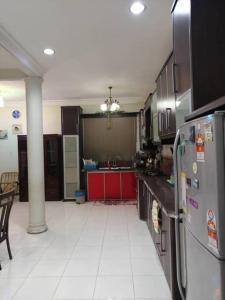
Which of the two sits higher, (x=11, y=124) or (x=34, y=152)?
(x=11, y=124)

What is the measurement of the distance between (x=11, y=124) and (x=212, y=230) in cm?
659

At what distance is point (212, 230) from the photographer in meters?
1.04

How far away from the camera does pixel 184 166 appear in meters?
1.45

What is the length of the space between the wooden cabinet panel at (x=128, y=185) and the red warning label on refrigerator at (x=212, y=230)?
489cm

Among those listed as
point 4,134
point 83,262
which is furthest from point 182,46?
point 4,134

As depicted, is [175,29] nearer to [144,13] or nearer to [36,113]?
[144,13]

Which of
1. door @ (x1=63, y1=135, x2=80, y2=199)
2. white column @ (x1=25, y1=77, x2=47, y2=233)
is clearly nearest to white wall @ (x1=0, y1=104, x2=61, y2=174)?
door @ (x1=63, y1=135, x2=80, y2=199)

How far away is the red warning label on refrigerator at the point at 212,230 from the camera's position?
101 centimetres

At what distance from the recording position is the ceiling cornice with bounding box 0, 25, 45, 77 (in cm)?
269

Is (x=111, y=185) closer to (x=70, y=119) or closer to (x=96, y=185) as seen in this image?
(x=96, y=185)

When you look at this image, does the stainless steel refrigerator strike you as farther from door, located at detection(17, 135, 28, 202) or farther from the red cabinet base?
door, located at detection(17, 135, 28, 202)

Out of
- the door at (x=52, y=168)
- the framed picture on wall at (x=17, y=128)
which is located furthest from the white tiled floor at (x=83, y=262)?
the framed picture on wall at (x=17, y=128)

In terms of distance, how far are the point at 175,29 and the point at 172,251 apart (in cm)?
190

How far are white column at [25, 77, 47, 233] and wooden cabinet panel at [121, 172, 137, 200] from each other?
2519 millimetres
